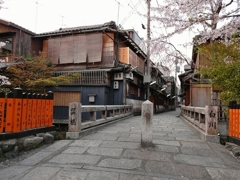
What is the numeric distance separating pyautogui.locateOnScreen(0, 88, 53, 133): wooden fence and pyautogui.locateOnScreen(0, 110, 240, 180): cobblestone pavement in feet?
2.96

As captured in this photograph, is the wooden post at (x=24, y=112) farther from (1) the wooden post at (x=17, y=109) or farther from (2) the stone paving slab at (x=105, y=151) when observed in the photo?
(2) the stone paving slab at (x=105, y=151)

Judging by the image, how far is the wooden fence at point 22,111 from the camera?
4582 millimetres

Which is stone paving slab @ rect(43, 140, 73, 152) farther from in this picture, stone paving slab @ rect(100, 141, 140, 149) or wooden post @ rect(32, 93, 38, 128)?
stone paving slab @ rect(100, 141, 140, 149)

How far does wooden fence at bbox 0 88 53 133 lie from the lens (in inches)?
180

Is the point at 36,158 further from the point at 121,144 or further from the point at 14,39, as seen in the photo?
the point at 14,39

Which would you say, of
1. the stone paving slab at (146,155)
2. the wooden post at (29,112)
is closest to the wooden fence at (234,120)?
the stone paving slab at (146,155)

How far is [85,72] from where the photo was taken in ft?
50.5

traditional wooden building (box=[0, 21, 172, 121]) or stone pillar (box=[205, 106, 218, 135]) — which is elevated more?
traditional wooden building (box=[0, 21, 172, 121])

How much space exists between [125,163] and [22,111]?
331 centimetres

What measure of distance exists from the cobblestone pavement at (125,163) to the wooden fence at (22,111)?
0.90 meters

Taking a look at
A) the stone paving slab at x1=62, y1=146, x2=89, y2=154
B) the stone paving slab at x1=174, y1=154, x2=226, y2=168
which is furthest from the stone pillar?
the stone paving slab at x1=62, y1=146, x2=89, y2=154

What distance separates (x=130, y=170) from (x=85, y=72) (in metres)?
12.6

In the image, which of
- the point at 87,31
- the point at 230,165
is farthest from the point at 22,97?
the point at 87,31

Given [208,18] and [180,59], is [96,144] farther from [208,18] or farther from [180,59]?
[180,59]
